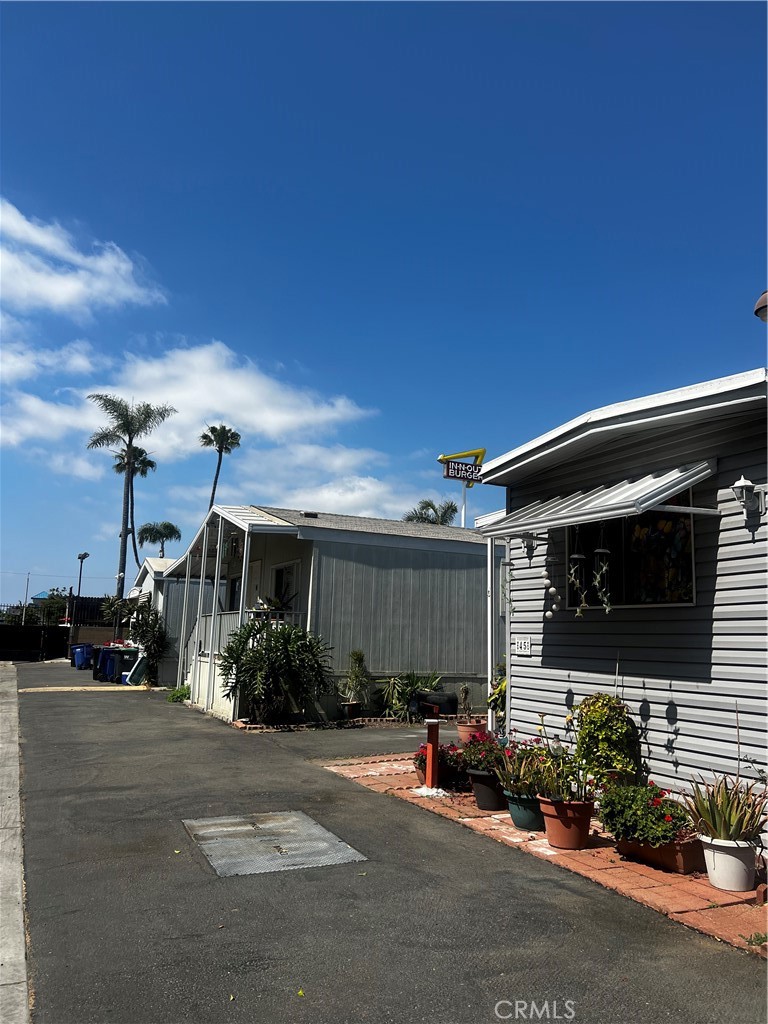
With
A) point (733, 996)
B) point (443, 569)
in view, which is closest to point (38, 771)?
point (733, 996)

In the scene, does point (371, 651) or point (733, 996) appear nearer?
point (733, 996)

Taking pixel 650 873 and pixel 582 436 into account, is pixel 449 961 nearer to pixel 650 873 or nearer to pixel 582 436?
pixel 650 873

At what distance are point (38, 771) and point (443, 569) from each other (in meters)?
9.45

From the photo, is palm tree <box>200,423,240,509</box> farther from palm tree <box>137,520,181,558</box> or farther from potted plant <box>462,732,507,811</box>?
potted plant <box>462,732,507,811</box>

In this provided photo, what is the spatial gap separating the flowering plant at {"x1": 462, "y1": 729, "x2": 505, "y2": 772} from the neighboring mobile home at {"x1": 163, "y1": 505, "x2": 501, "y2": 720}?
7.52 metres

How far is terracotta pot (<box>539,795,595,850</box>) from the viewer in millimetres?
6152

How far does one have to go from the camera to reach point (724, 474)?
6422mm

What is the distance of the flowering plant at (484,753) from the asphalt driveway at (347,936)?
2.41 feet

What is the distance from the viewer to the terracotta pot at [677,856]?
5.50 metres

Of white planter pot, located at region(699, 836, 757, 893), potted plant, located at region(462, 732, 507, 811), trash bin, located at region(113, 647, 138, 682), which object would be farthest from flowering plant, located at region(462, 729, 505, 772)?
trash bin, located at region(113, 647, 138, 682)

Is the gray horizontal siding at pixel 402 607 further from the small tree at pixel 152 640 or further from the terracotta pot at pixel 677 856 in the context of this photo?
the terracotta pot at pixel 677 856

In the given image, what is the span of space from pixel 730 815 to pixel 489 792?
2835 mm

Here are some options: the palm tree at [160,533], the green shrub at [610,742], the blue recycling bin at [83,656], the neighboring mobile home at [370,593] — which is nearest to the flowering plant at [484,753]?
the green shrub at [610,742]

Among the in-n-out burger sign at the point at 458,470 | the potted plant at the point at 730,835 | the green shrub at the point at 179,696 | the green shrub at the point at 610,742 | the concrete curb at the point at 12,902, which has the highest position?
the in-n-out burger sign at the point at 458,470
